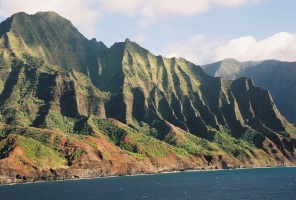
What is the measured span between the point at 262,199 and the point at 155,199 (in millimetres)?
46204

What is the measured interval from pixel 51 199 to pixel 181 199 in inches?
2289

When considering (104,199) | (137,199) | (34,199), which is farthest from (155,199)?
(34,199)

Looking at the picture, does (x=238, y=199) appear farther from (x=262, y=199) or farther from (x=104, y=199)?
(x=104, y=199)

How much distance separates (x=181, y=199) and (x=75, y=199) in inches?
1860

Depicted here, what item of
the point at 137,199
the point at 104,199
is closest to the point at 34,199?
the point at 104,199

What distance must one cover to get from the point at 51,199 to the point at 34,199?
7619mm

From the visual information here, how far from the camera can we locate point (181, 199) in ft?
647

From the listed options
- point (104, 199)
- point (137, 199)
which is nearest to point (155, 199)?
point (137, 199)

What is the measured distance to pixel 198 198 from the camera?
199375 millimetres

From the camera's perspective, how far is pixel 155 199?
19788cm

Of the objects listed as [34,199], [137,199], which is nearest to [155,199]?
[137,199]

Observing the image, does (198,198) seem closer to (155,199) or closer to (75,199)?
(155,199)

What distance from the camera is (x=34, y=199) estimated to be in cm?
19962

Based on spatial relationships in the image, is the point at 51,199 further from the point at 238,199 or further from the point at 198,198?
the point at 238,199
